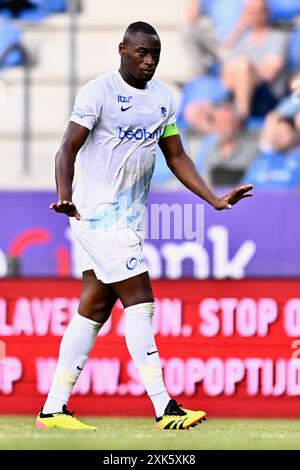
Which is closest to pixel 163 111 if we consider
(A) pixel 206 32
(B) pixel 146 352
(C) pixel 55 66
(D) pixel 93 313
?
(D) pixel 93 313

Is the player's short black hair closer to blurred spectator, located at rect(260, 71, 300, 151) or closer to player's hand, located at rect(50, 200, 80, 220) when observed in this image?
player's hand, located at rect(50, 200, 80, 220)

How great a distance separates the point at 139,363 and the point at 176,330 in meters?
1.55

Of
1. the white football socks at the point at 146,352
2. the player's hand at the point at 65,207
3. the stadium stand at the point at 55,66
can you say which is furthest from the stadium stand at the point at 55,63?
the player's hand at the point at 65,207

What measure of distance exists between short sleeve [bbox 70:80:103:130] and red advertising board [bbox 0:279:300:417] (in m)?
1.80

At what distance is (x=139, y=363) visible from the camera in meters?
5.64

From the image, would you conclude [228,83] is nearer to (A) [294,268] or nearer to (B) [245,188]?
(A) [294,268]

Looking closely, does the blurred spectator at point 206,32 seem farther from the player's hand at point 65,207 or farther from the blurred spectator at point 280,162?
the player's hand at point 65,207

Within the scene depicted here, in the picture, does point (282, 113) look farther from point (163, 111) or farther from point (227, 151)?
point (163, 111)

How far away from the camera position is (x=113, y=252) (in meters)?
5.66

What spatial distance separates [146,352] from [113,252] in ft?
1.48

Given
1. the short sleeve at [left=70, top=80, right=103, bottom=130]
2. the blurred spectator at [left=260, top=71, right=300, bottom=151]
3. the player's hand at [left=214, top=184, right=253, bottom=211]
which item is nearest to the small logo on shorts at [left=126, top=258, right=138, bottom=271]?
the player's hand at [left=214, top=184, right=253, bottom=211]

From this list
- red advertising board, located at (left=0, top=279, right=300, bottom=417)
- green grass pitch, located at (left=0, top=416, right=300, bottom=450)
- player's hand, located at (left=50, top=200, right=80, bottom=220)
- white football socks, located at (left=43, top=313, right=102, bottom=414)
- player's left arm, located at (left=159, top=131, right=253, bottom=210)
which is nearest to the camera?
green grass pitch, located at (left=0, top=416, right=300, bottom=450)

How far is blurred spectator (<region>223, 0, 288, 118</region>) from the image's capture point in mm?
12172
